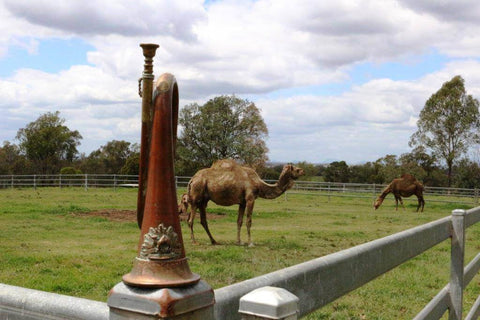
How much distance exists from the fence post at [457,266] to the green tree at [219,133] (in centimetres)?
4078

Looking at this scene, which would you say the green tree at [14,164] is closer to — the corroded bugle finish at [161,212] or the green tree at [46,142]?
the green tree at [46,142]

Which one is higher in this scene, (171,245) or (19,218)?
(171,245)

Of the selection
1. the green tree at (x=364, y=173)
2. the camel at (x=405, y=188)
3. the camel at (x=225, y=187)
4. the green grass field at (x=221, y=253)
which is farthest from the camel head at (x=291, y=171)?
the green tree at (x=364, y=173)

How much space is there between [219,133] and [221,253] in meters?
35.3

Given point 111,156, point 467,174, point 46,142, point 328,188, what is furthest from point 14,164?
point 467,174

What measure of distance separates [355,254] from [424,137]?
40828 millimetres

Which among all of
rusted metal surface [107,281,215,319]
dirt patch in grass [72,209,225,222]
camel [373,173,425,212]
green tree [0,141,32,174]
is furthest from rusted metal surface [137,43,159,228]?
green tree [0,141,32,174]

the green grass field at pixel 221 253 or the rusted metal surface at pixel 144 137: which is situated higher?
the rusted metal surface at pixel 144 137

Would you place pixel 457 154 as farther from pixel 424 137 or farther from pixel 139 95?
pixel 139 95

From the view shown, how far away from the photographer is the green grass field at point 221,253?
21.7 feet

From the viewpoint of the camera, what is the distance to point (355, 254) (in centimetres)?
164

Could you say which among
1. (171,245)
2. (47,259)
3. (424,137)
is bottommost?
(47,259)

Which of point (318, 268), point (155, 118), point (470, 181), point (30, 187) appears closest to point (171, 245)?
point (155, 118)

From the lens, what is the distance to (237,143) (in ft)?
146
